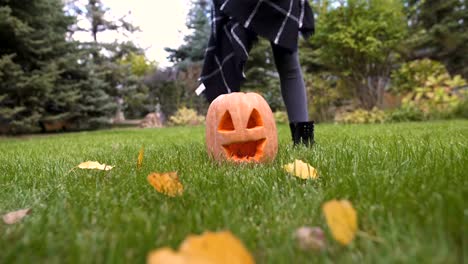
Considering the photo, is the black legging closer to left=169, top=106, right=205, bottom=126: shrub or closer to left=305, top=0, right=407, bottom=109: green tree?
left=305, top=0, right=407, bottom=109: green tree

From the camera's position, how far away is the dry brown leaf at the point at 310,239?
0.64 meters

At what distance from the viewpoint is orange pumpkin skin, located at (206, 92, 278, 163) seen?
5.48 ft

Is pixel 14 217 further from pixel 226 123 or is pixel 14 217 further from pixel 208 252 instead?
pixel 226 123

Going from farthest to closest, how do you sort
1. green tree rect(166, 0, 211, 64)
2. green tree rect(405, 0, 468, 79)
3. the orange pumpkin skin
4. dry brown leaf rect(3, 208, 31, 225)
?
green tree rect(166, 0, 211, 64) < green tree rect(405, 0, 468, 79) < the orange pumpkin skin < dry brown leaf rect(3, 208, 31, 225)

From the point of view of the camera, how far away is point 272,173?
4.41ft

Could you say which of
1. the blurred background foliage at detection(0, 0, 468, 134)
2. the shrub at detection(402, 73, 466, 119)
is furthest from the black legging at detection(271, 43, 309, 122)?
the shrub at detection(402, 73, 466, 119)

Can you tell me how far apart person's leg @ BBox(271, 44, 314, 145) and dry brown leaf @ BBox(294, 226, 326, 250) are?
1552 mm

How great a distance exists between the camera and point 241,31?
2072 millimetres

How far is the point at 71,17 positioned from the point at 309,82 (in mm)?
5799

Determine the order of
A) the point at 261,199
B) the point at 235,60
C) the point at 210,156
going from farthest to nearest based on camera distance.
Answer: the point at 235,60 → the point at 210,156 → the point at 261,199

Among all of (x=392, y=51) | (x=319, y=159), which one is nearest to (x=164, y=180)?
(x=319, y=159)

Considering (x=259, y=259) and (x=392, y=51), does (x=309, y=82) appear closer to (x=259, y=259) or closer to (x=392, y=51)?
(x=392, y=51)

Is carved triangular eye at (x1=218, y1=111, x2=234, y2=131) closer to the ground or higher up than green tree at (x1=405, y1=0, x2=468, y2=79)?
closer to the ground

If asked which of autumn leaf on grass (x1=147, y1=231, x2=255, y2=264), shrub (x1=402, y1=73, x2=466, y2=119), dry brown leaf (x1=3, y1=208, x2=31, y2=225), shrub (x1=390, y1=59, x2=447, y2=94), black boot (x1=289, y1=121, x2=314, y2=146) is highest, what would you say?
shrub (x1=390, y1=59, x2=447, y2=94)
